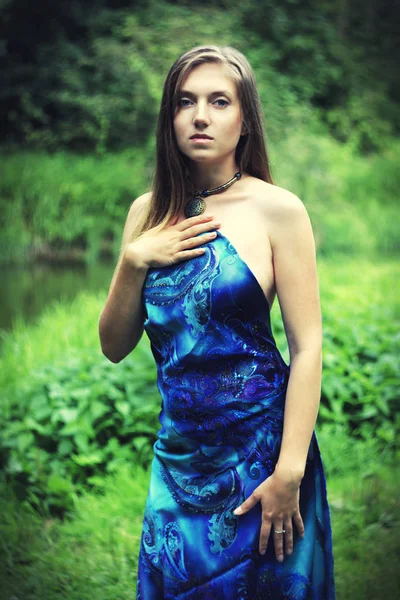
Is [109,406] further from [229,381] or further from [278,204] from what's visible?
[278,204]

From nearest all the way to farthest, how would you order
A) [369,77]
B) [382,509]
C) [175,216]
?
Answer: [175,216], [382,509], [369,77]

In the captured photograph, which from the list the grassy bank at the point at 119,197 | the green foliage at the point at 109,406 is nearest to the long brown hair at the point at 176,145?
the green foliage at the point at 109,406

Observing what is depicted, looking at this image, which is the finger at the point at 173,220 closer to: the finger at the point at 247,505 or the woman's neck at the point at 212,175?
the woman's neck at the point at 212,175

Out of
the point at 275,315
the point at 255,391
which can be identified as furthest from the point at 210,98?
the point at 275,315

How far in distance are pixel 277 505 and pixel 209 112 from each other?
2.48ft

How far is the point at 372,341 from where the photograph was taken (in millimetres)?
3967

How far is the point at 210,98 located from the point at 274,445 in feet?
2.24

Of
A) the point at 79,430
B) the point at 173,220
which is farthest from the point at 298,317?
the point at 79,430

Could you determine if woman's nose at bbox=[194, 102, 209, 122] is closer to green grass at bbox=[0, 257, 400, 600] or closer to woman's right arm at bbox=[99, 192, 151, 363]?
woman's right arm at bbox=[99, 192, 151, 363]

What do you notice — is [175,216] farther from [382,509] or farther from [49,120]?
[49,120]

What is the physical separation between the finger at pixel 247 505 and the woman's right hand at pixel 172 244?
46cm

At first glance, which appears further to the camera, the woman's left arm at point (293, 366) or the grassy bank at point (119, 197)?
the grassy bank at point (119, 197)

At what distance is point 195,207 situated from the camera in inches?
62.3

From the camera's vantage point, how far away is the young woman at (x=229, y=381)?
146cm
